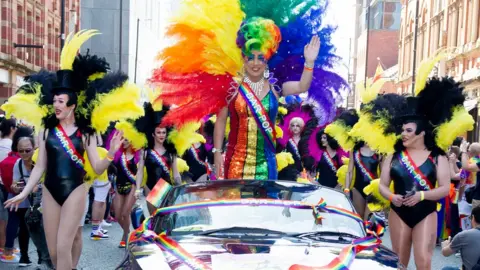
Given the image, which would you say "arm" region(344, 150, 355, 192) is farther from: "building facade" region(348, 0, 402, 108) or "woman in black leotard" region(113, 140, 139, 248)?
"building facade" region(348, 0, 402, 108)

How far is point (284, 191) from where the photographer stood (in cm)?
493

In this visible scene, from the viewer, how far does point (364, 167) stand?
952cm

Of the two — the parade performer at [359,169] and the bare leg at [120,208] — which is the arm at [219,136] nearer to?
the bare leg at [120,208]

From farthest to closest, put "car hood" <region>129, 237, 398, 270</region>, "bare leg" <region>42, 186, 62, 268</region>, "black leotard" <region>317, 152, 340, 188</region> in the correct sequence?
1. "black leotard" <region>317, 152, 340, 188</region>
2. "bare leg" <region>42, 186, 62, 268</region>
3. "car hood" <region>129, 237, 398, 270</region>

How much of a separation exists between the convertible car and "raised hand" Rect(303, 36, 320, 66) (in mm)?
1430

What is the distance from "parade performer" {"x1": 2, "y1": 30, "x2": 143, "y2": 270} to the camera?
5926 mm

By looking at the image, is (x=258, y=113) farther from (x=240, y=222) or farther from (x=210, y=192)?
(x=240, y=222)

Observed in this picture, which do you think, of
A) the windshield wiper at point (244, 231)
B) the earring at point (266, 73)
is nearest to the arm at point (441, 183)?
the earring at point (266, 73)

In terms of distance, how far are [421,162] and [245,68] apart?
1778 millimetres

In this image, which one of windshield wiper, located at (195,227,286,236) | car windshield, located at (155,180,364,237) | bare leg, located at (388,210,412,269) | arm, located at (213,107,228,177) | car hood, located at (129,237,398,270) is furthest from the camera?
arm, located at (213,107,228,177)

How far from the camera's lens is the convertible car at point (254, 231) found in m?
3.88

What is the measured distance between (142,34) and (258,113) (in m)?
58.9

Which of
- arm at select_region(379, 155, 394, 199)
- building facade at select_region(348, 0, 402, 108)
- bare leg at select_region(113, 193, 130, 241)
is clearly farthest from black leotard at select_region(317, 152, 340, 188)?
building facade at select_region(348, 0, 402, 108)

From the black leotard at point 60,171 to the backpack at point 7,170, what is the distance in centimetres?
247
